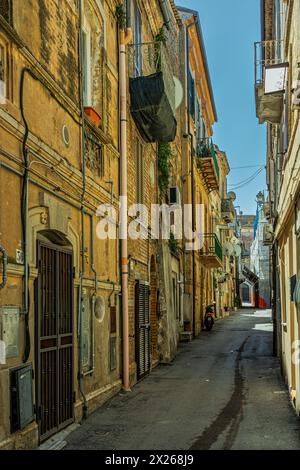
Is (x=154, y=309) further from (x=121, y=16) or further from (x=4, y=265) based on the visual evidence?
(x=4, y=265)

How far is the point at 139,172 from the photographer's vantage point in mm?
13922

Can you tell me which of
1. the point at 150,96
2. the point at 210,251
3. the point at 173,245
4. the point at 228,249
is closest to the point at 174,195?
the point at 173,245

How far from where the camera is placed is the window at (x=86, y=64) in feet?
32.6

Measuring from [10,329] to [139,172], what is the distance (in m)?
8.00

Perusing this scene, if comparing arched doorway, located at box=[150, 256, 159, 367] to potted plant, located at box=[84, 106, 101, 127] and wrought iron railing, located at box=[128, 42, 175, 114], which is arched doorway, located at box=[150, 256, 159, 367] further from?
potted plant, located at box=[84, 106, 101, 127]

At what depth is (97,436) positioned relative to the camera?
26.4ft

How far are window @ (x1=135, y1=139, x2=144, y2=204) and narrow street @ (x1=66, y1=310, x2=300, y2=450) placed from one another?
12.7 ft

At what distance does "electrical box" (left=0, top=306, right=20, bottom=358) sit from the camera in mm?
6137

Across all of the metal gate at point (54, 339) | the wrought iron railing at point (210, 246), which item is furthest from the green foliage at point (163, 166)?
the wrought iron railing at point (210, 246)

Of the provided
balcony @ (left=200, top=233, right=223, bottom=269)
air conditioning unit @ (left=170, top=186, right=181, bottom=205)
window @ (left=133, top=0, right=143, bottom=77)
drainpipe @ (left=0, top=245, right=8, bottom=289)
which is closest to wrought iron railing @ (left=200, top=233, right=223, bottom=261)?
balcony @ (left=200, top=233, right=223, bottom=269)

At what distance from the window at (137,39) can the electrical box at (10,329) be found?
866 cm

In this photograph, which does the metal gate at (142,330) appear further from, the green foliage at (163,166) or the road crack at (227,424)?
the green foliage at (163,166)

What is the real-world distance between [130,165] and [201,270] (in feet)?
53.2

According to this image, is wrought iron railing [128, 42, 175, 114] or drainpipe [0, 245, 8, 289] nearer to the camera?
drainpipe [0, 245, 8, 289]
